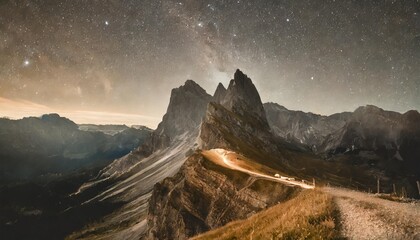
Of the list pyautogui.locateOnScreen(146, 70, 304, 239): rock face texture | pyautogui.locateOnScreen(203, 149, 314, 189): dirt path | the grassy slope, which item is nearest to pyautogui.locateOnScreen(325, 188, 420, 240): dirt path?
the grassy slope

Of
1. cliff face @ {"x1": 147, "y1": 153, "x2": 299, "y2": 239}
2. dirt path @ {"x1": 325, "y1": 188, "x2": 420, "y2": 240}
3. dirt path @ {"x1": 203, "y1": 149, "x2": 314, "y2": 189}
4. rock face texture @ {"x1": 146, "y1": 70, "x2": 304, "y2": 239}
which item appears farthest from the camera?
rock face texture @ {"x1": 146, "y1": 70, "x2": 304, "y2": 239}

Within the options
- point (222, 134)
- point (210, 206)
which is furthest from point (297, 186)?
point (222, 134)

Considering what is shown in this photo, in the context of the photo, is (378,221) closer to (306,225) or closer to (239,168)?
(306,225)

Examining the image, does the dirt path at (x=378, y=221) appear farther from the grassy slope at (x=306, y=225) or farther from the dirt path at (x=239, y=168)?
the dirt path at (x=239, y=168)

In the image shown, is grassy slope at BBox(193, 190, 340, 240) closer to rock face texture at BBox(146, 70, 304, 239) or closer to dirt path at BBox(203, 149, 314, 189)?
dirt path at BBox(203, 149, 314, 189)

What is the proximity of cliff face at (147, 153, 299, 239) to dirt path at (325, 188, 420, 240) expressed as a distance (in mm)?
32555

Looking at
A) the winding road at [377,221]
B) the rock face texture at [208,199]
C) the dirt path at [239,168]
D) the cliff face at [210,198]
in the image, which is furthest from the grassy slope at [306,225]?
the rock face texture at [208,199]

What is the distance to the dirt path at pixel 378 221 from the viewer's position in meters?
13.9

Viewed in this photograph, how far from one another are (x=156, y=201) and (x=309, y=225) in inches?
3797

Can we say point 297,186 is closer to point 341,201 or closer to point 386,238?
point 341,201

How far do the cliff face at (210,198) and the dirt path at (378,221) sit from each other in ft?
107

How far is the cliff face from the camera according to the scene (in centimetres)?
5528

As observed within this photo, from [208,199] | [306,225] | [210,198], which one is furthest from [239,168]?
[306,225]

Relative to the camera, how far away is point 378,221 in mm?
15523
